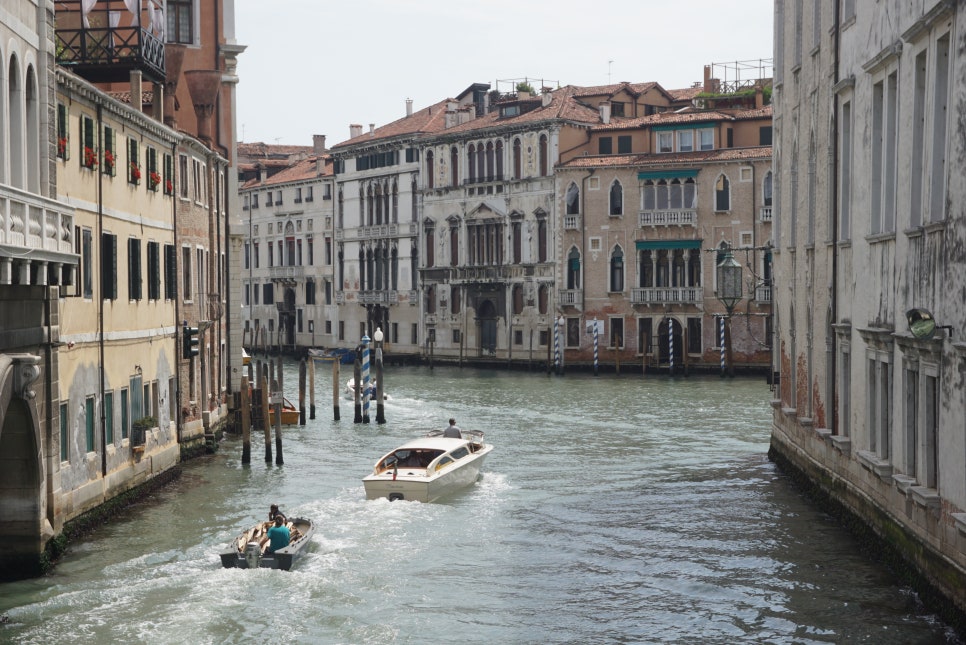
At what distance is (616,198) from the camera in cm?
5075

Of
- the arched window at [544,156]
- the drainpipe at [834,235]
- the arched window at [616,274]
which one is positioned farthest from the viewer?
the arched window at [544,156]

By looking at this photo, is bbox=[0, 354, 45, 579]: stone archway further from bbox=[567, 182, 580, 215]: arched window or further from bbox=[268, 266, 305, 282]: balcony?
bbox=[268, 266, 305, 282]: balcony

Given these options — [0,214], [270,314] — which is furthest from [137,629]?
[270,314]

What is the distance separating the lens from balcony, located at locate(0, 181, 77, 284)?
11977 millimetres

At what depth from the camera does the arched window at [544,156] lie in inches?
2079

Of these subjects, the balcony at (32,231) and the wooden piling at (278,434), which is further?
the wooden piling at (278,434)

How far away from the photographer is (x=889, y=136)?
14656 mm

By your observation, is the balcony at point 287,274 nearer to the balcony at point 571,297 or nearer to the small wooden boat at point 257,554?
the balcony at point 571,297

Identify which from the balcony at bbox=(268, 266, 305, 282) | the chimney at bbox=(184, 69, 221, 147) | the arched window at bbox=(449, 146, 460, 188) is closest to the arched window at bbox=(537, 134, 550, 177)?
the arched window at bbox=(449, 146, 460, 188)

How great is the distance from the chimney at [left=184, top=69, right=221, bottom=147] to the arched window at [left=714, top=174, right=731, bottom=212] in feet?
77.8

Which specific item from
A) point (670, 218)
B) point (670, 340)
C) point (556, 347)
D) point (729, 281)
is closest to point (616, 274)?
point (670, 218)

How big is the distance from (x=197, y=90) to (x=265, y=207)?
4097 cm

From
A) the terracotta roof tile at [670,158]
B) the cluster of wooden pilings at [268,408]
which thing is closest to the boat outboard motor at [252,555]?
the cluster of wooden pilings at [268,408]

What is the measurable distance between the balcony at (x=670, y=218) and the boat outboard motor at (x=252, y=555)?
3580 centimetres
